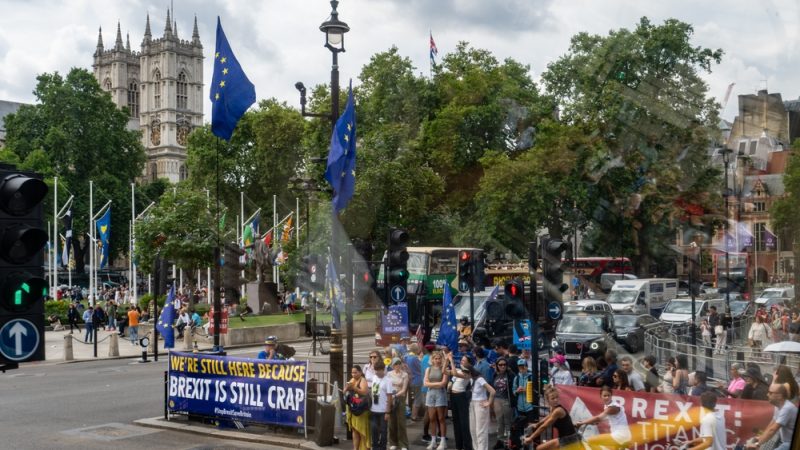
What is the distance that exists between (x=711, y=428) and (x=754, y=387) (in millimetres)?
1654

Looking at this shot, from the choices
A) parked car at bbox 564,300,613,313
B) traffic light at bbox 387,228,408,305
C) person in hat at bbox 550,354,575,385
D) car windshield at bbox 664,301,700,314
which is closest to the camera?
person in hat at bbox 550,354,575,385

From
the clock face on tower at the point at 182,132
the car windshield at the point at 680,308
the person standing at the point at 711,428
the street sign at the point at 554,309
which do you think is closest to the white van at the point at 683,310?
the car windshield at the point at 680,308

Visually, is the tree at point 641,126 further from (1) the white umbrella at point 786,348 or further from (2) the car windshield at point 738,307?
(1) the white umbrella at point 786,348

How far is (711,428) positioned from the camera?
10602 millimetres

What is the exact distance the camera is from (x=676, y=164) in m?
28.7

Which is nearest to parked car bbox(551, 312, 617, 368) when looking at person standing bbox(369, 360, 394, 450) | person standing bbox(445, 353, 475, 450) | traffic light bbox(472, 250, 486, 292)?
traffic light bbox(472, 250, 486, 292)

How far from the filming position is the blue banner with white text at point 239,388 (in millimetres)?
17203

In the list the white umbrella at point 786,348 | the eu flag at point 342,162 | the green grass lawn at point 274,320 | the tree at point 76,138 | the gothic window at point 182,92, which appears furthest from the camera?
the gothic window at point 182,92

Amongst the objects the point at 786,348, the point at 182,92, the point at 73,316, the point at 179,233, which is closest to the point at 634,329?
the point at 786,348

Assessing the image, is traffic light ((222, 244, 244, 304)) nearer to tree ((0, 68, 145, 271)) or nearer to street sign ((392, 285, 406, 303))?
street sign ((392, 285, 406, 303))

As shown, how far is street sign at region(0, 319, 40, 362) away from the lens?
8875 millimetres

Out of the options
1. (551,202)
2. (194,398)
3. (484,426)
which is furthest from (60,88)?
(484,426)

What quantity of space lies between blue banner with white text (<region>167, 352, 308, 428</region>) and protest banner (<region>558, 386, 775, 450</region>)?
597 centimetres

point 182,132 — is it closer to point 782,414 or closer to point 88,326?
point 88,326
